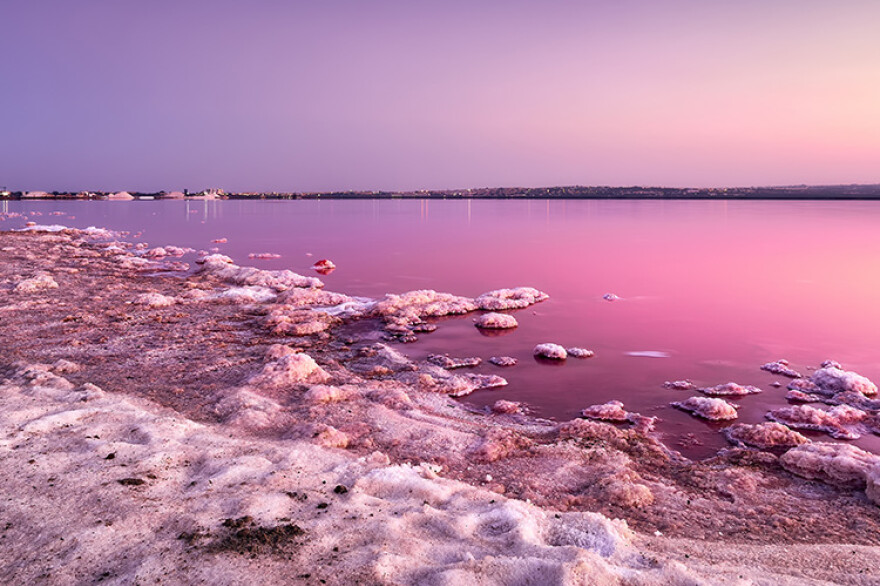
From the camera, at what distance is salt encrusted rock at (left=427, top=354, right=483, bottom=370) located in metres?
10.0

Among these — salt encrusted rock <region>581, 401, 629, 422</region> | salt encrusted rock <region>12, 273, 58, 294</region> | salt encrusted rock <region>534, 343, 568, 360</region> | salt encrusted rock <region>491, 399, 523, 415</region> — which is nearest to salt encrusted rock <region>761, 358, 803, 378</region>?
salt encrusted rock <region>534, 343, 568, 360</region>

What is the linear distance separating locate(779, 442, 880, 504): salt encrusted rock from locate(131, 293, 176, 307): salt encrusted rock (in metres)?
13.5

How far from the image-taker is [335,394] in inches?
298

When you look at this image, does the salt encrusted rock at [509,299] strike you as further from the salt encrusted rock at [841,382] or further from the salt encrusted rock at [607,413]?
the salt encrusted rock at [841,382]

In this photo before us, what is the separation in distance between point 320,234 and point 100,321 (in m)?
31.9

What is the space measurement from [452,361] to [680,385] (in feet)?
12.7

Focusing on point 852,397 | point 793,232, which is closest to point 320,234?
point 793,232

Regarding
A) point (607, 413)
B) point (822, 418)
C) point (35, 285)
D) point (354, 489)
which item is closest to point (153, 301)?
point (35, 285)

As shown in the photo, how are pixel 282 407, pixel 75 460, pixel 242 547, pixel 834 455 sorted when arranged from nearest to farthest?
pixel 242 547 < pixel 75 460 < pixel 834 455 < pixel 282 407

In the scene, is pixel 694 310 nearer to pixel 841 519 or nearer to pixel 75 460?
pixel 841 519

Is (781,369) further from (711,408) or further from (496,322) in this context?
(496,322)

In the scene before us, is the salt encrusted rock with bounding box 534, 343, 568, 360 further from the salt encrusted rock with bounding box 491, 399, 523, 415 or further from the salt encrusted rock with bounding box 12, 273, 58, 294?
the salt encrusted rock with bounding box 12, 273, 58, 294

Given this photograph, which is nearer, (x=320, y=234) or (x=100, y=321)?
(x=100, y=321)

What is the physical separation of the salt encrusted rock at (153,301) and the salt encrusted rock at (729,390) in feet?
40.7
